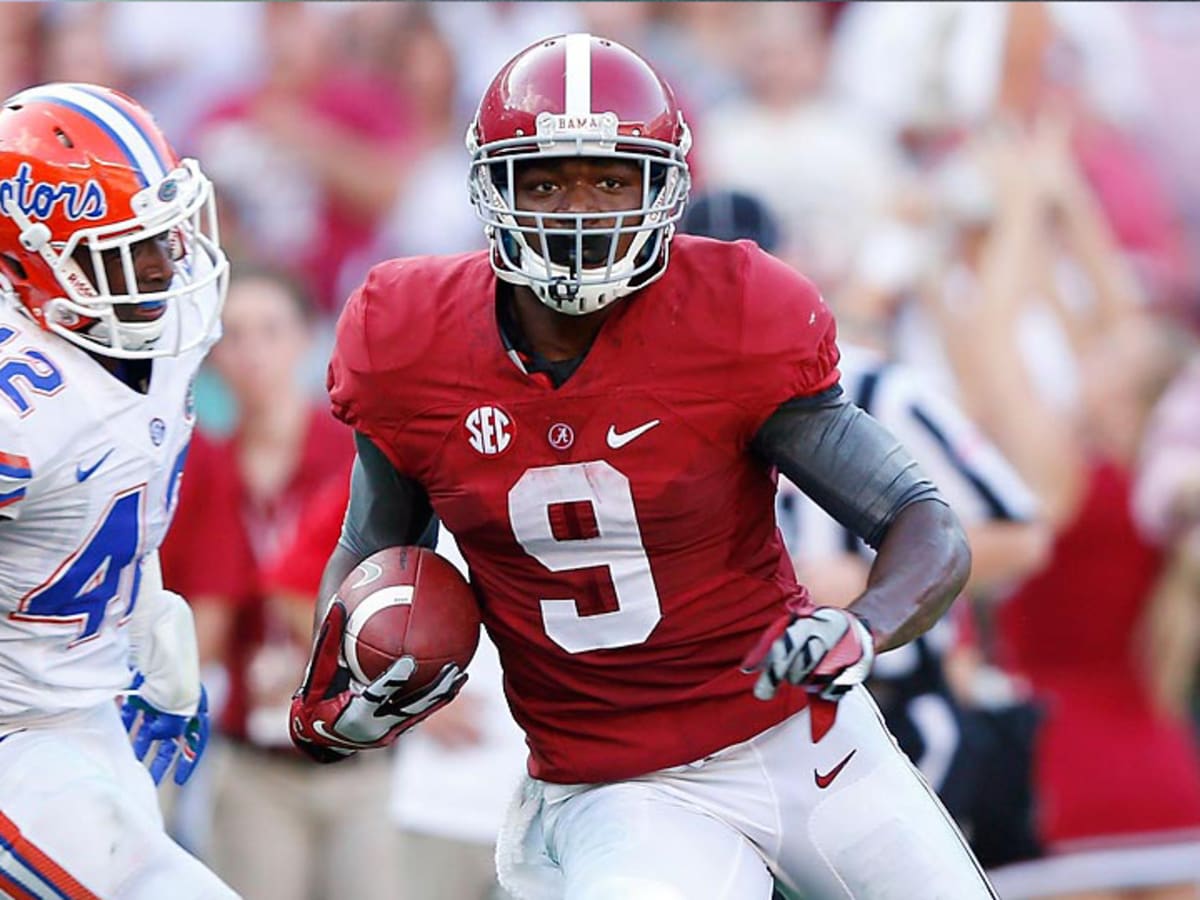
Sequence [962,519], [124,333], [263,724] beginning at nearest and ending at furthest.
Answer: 1. [124,333]
2. [962,519]
3. [263,724]

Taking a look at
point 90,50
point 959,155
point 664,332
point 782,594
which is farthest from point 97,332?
point 959,155

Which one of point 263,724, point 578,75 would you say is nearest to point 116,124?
point 578,75

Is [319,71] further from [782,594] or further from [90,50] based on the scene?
[782,594]

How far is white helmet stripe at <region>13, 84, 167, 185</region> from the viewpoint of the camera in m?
3.31

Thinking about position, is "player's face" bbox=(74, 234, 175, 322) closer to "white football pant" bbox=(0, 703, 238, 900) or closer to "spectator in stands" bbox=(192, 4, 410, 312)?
"white football pant" bbox=(0, 703, 238, 900)

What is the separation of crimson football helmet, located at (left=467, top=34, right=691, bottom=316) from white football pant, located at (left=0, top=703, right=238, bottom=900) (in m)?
0.99

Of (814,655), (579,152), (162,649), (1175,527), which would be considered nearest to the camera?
(814,655)

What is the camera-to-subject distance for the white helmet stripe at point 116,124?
331 centimetres

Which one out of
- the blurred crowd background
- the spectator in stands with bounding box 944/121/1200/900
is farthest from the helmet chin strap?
the spectator in stands with bounding box 944/121/1200/900

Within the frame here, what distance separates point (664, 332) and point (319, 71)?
3.04 metres

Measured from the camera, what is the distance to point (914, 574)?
2.79 m

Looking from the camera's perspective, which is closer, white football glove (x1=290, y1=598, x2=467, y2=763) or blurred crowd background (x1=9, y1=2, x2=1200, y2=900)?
→ white football glove (x1=290, y1=598, x2=467, y2=763)

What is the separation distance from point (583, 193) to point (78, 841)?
3.90 feet

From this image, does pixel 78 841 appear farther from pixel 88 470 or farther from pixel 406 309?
pixel 406 309
